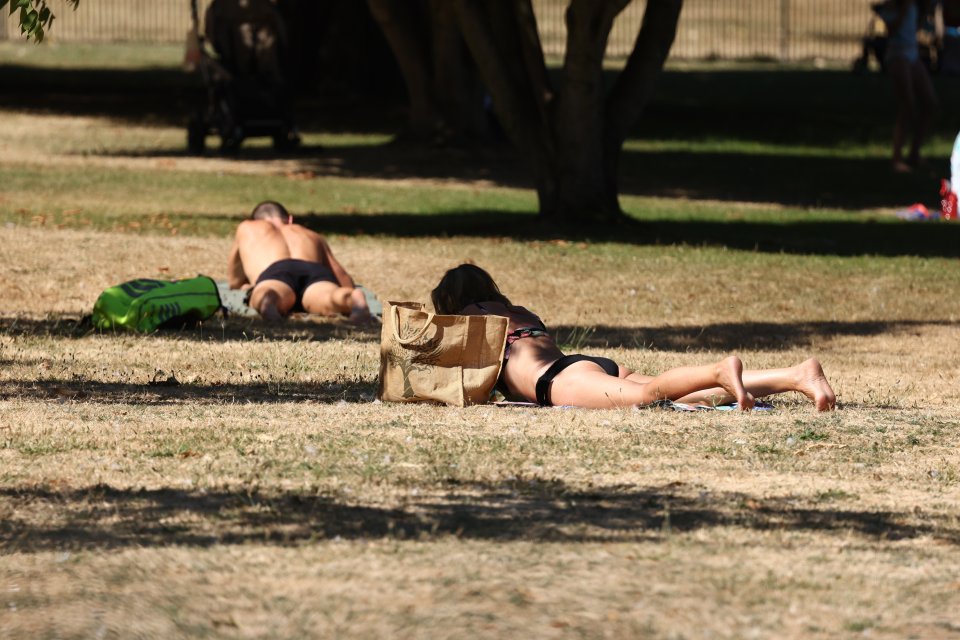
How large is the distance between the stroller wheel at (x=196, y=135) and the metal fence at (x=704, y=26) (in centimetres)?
2260

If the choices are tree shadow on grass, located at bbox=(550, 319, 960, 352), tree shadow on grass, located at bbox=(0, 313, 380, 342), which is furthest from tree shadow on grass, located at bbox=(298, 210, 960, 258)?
tree shadow on grass, located at bbox=(0, 313, 380, 342)

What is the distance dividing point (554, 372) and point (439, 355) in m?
0.57

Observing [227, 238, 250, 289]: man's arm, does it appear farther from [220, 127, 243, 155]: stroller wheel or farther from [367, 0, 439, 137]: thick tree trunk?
[367, 0, 439, 137]: thick tree trunk

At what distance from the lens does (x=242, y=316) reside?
11.8 m

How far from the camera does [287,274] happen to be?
1200 centimetres

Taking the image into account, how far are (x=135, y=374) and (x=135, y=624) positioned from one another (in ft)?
15.9

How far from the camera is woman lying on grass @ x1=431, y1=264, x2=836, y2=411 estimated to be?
7.63 m

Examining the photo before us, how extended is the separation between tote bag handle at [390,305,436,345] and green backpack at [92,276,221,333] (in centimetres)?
339

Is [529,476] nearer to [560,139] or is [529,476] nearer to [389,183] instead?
[560,139]

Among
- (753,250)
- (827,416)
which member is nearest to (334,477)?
(827,416)

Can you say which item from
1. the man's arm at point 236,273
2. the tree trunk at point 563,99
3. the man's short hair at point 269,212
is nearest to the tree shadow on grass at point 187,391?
the man's arm at point 236,273

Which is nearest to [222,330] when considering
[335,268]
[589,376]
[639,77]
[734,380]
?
[335,268]

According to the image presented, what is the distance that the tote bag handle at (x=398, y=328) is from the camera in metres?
7.75

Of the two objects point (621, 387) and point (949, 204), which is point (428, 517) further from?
point (949, 204)
